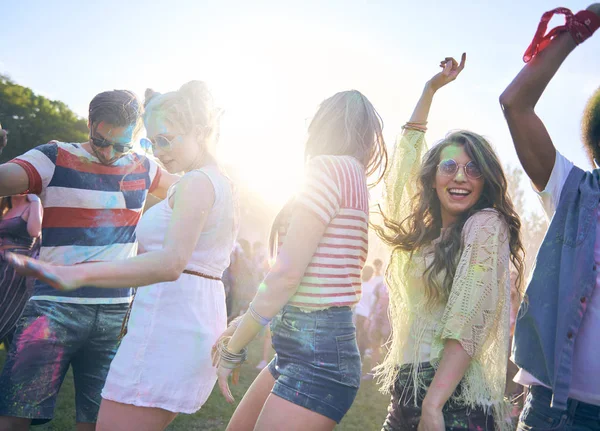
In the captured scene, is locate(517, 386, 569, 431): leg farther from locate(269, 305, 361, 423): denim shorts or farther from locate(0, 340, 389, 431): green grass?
locate(0, 340, 389, 431): green grass

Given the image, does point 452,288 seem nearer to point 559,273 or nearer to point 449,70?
point 559,273

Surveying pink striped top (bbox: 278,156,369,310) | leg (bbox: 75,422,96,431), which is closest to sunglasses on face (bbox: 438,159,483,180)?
pink striped top (bbox: 278,156,369,310)

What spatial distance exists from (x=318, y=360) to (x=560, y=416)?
93 cm

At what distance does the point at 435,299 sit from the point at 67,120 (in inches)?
1017

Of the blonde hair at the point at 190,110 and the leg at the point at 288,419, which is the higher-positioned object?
the blonde hair at the point at 190,110

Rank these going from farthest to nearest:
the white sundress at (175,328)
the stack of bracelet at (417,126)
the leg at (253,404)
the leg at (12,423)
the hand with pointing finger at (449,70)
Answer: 1. the stack of bracelet at (417,126)
2. the hand with pointing finger at (449,70)
3. the leg at (12,423)
4. the leg at (253,404)
5. the white sundress at (175,328)

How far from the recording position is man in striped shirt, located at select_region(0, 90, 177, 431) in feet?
7.84

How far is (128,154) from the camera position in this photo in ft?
9.31

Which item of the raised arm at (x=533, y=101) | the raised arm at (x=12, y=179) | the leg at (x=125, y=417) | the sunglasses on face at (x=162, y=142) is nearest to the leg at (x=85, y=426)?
the leg at (x=125, y=417)

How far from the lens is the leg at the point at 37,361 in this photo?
2.31m

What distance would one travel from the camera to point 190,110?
2.15m

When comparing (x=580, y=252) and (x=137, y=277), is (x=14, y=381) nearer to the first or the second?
(x=137, y=277)

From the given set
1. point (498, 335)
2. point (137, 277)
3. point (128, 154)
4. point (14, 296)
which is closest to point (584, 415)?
point (498, 335)

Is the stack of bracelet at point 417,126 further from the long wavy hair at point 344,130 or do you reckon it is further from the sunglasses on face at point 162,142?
the sunglasses on face at point 162,142
